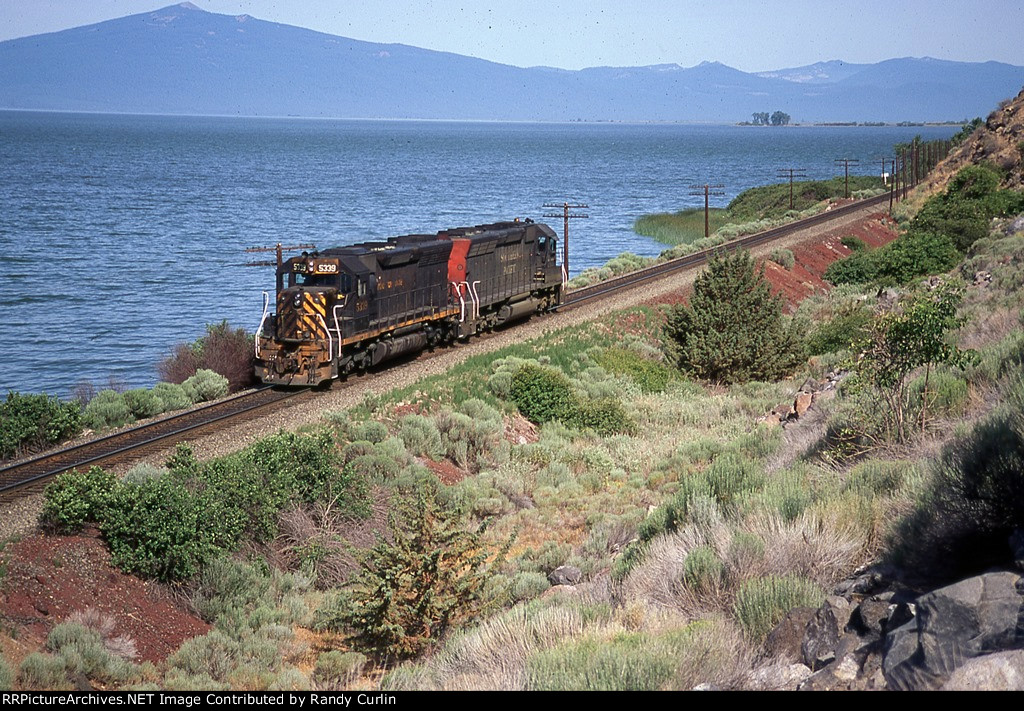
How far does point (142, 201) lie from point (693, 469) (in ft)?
310

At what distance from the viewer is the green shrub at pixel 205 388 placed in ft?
80.3

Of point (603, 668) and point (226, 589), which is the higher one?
point (603, 668)

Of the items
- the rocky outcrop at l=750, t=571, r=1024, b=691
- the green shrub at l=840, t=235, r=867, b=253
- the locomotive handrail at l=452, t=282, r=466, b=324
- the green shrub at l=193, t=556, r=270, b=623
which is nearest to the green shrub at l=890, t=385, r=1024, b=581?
the rocky outcrop at l=750, t=571, r=1024, b=691

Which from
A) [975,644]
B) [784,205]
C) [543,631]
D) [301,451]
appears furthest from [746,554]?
[784,205]

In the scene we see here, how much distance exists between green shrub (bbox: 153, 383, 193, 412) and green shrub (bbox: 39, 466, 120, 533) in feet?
27.9

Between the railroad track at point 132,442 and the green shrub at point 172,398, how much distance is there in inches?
40.3

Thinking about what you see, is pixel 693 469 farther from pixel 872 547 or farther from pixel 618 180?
pixel 618 180

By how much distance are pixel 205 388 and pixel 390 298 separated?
Answer: 5311mm

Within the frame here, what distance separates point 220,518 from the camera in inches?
595

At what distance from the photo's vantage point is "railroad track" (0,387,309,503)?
17234mm

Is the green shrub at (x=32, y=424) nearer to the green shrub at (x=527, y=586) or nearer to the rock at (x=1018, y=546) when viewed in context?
the green shrub at (x=527, y=586)

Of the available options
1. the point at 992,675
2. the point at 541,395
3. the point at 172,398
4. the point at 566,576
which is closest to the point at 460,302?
the point at 541,395

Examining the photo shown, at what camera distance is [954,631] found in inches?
293

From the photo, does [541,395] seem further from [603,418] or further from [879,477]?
[879,477]
